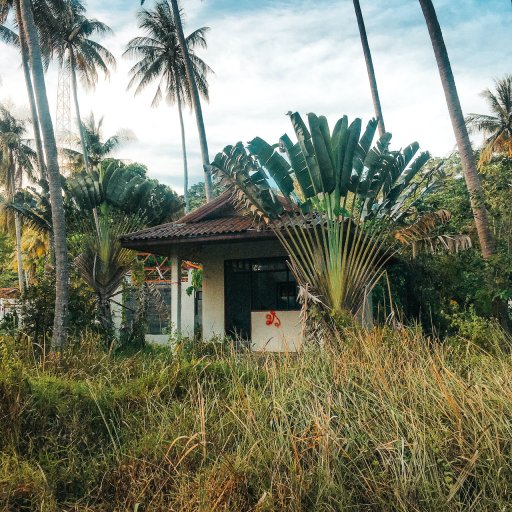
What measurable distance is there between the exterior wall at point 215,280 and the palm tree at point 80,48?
12.0 meters

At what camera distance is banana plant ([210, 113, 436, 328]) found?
9359 millimetres

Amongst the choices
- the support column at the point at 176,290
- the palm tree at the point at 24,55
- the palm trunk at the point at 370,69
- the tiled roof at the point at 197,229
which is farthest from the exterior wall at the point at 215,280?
the palm tree at the point at 24,55

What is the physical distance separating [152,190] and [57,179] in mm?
8221

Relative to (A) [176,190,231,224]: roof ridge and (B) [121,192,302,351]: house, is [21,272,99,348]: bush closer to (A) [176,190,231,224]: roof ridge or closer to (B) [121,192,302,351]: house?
(B) [121,192,302,351]: house

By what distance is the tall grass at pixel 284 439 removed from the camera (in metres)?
3.90

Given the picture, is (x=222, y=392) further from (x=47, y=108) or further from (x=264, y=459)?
(x=47, y=108)

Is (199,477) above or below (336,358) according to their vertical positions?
below

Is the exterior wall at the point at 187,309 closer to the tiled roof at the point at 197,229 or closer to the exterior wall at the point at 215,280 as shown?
the exterior wall at the point at 215,280

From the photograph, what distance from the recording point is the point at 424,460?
386cm

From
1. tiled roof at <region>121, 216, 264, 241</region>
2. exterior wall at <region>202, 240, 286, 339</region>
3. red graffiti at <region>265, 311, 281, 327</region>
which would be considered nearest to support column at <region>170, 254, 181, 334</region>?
tiled roof at <region>121, 216, 264, 241</region>

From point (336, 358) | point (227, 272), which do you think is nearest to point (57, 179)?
point (227, 272)

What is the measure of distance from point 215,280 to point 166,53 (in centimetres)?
1762

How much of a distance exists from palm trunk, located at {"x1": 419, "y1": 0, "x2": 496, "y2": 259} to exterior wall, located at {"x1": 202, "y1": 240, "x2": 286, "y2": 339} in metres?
5.34

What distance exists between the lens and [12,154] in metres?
34.5
